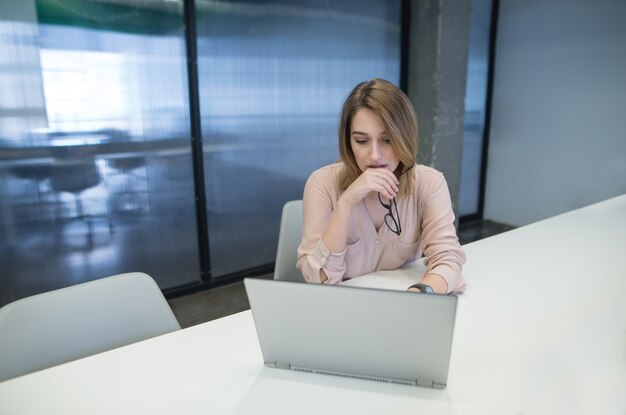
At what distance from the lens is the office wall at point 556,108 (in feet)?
12.0

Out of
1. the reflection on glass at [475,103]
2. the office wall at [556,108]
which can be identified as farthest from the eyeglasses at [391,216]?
the reflection on glass at [475,103]

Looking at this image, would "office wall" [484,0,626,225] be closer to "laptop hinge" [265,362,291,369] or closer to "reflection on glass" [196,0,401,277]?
"reflection on glass" [196,0,401,277]

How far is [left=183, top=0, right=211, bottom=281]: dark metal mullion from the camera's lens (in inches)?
109

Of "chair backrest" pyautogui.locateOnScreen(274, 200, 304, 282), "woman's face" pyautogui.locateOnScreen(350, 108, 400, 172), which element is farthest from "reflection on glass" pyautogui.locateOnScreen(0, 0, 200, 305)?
"woman's face" pyautogui.locateOnScreen(350, 108, 400, 172)

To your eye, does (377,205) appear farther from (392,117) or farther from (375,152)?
(392,117)

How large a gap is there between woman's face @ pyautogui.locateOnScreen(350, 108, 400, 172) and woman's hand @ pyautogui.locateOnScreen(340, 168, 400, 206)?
6 cm

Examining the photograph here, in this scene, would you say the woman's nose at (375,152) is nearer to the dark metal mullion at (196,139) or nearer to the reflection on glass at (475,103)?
the dark metal mullion at (196,139)

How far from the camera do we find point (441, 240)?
1.42 metres

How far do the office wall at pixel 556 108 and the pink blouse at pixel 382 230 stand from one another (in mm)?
3027

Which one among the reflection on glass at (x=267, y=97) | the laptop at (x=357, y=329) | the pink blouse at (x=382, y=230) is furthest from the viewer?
the reflection on glass at (x=267, y=97)

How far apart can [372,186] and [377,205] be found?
181 millimetres

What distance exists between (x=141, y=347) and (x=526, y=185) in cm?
420

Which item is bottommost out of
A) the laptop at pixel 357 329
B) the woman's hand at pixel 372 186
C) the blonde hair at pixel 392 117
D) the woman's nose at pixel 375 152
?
the laptop at pixel 357 329

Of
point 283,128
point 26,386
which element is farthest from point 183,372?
point 283,128
